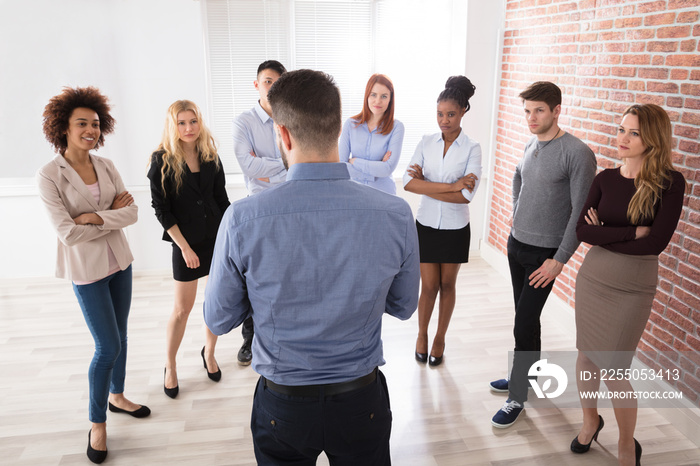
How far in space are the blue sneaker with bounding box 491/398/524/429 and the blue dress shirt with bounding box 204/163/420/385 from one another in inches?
63.3

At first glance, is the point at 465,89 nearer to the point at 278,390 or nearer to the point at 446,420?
the point at 446,420

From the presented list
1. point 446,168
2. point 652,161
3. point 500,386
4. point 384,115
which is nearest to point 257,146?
point 384,115

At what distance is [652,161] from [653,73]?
103 cm

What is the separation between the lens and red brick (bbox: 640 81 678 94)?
2.74 metres

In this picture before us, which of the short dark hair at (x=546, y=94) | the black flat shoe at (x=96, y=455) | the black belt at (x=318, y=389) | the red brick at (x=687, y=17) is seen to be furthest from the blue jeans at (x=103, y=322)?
the red brick at (x=687, y=17)

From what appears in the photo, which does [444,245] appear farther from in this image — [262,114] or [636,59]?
[636,59]

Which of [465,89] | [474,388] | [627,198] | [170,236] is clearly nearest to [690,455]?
[474,388]

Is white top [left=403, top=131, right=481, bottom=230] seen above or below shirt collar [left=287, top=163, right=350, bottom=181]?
below

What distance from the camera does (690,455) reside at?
254 centimetres

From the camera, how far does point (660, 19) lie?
112 inches

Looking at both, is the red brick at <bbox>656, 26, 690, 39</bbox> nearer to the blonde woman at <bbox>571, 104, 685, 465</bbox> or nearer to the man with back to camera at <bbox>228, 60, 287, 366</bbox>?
the blonde woman at <bbox>571, 104, 685, 465</bbox>

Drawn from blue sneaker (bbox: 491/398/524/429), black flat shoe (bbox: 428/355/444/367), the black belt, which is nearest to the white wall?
black flat shoe (bbox: 428/355/444/367)

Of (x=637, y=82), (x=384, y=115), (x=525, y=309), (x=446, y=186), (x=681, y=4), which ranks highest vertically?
(x=681, y=4)

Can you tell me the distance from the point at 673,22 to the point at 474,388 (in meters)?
2.29
